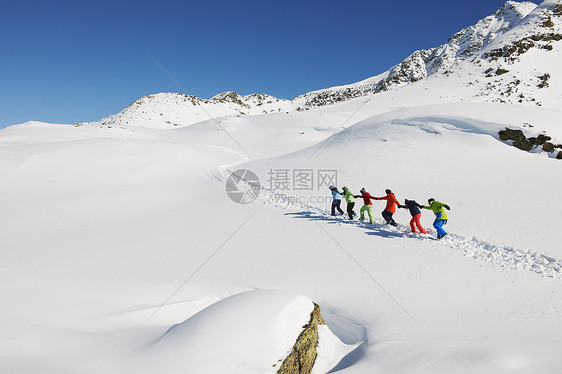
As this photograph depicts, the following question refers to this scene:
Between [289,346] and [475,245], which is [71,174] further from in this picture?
[475,245]

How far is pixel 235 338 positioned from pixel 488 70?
265 ft

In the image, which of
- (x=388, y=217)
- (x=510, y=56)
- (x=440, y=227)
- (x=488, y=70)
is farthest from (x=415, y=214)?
(x=510, y=56)

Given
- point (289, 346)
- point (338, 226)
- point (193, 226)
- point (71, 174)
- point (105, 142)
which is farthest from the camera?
point (105, 142)

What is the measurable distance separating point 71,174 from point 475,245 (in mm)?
24080

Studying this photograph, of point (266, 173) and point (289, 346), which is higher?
point (266, 173)

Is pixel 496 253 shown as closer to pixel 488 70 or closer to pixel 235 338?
pixel 235 338

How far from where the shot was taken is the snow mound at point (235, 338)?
11.8ft

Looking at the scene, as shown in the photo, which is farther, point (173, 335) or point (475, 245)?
point (475, 245)

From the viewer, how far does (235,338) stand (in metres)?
3.84

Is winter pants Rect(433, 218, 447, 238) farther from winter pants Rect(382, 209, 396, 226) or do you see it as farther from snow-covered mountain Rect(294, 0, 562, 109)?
snow-covered mountain Rect(294, 0, 562, 109)

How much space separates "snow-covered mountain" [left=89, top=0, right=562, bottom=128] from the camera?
53.0 meters

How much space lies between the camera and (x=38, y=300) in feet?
22.0

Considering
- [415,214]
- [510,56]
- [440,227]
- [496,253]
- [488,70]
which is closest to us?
[496,253]

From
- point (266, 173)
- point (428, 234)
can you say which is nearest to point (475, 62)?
point (266, 173)
